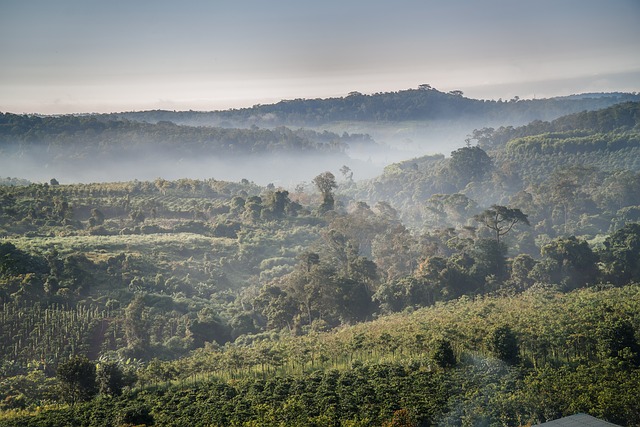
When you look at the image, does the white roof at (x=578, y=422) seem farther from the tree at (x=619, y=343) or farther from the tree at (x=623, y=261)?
the tree at (x=623, y=261)

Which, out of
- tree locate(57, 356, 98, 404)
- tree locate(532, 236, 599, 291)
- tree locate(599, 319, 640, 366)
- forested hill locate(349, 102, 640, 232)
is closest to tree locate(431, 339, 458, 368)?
tree locate(599, 319, 640, 366)

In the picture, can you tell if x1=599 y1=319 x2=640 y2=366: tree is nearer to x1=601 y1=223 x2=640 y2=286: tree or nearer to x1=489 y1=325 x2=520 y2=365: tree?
x1=489 y1=325 x2=520 y2=365: tree

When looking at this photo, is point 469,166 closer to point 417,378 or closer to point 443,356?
point 443,356

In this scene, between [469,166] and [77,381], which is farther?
[469,166]

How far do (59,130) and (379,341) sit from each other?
12503 cm

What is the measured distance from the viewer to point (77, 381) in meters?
26.1

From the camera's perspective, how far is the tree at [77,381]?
1018 inches

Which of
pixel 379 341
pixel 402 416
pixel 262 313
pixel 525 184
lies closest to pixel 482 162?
pixel 525 184

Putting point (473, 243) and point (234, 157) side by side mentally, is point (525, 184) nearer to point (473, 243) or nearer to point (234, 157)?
point (473, 243)

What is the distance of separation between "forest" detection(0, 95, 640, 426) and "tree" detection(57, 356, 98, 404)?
75mm

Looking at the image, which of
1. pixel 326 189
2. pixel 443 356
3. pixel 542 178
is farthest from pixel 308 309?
pixel 542 178

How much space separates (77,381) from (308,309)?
16767 mm

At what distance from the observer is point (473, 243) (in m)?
44.8

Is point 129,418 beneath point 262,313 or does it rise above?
above
